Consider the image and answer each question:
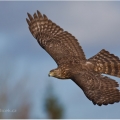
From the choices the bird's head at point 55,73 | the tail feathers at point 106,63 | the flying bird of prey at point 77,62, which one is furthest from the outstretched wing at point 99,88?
the bird's head at point 55,73

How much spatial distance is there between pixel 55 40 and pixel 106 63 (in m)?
1.93

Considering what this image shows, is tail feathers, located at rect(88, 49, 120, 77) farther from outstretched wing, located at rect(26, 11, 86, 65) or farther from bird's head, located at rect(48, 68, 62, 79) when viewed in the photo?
bird's head, located at rect(48, 68, 62, 79)

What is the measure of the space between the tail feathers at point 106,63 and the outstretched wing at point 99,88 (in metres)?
0.97

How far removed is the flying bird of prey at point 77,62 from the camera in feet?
87.4

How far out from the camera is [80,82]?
88.6 ft

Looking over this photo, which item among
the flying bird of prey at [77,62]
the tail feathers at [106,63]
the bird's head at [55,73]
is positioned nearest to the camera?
the flying bird of prey at [77,62]

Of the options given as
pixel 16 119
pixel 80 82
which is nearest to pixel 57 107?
pixel 16 119

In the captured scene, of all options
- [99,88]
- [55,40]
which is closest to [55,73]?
[55,40]

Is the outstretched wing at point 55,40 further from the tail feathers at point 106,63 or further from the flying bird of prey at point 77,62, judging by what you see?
the tail feathers at point 106,63

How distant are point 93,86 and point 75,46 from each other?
266cm

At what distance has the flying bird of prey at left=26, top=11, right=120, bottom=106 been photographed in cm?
2663

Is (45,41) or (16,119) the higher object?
(45,41)

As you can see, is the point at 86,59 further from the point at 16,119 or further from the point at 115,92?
the point at 16,119

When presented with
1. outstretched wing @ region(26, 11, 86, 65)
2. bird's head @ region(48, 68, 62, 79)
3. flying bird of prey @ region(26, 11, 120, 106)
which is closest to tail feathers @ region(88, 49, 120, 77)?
flying bird of prey @ region(26, 11, 120, 106)
